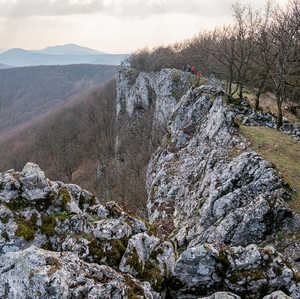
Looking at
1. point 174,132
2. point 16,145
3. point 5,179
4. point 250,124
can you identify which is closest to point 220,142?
point 250,124

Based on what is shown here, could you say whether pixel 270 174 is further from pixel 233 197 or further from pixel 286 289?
pixel 286 289

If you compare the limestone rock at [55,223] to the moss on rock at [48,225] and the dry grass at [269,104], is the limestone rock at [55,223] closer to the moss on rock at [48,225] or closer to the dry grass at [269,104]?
the moss on rock at [48,225]

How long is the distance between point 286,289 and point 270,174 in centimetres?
535

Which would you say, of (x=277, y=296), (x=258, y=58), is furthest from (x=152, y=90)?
(x=277, y=296)

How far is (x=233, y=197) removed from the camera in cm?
1102

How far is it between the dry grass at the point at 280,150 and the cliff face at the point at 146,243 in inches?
39.2

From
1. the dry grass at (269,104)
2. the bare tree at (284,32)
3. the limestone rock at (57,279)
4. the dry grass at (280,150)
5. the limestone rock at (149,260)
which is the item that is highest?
the bare tree at (284,32)

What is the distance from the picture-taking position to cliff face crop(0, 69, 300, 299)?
5.60 meters

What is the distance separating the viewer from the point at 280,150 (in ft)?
46.7

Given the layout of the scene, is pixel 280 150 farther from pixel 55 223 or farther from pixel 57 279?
pixel 57 279

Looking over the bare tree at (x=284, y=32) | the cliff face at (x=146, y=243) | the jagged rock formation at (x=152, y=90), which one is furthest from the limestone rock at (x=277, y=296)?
the jagged rock formation at (x=152, y=90)

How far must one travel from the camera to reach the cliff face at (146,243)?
5.60 meters

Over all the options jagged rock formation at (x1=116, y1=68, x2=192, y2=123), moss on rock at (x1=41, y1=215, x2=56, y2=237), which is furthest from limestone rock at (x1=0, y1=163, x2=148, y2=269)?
jagged rock formation at (x1=116, y1=68, x2=192, y2=123)

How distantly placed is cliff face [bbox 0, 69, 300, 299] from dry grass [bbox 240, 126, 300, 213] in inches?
39.2
